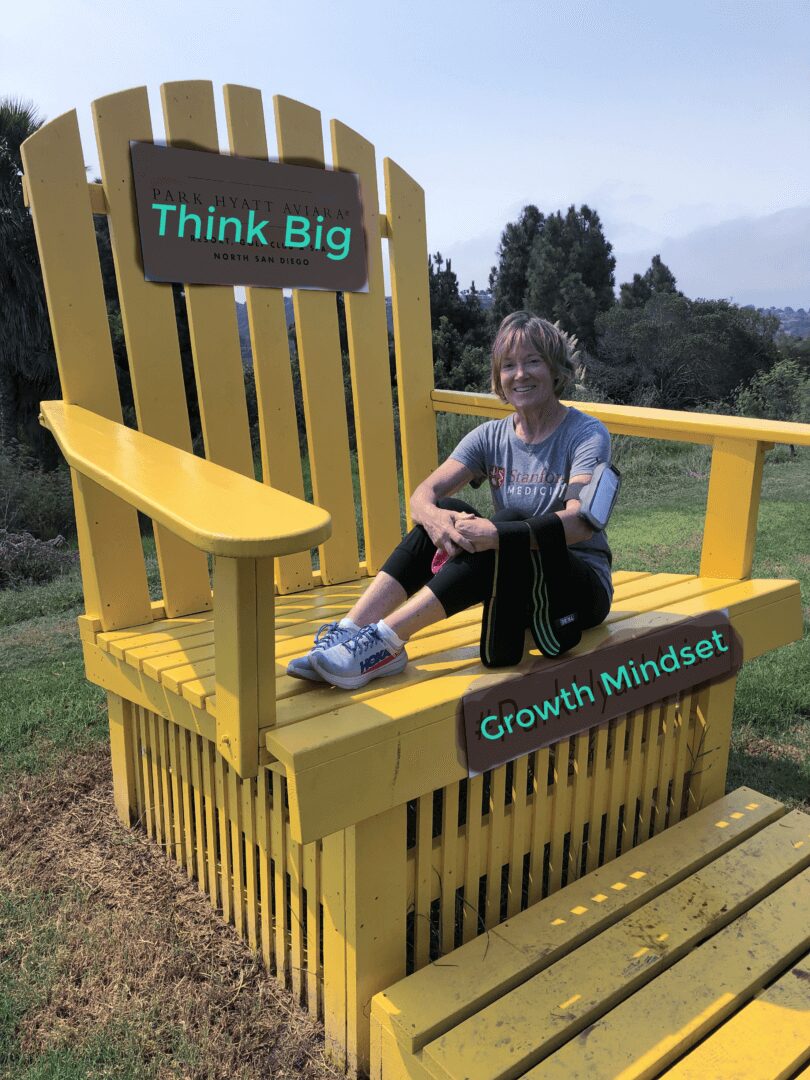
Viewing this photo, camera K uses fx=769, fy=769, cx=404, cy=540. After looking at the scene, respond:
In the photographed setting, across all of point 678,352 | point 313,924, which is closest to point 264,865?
point 313,924

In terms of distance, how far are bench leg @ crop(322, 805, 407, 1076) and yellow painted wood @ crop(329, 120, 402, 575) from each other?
4.13ft

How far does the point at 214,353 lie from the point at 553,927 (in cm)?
168

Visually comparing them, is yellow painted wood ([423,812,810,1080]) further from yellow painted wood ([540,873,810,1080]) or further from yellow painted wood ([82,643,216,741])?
yellow painted wood ([82,643,216,741])

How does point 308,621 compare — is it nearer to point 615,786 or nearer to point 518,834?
point 518,834

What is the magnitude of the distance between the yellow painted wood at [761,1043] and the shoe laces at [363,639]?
87cm

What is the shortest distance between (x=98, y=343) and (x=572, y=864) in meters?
1.73

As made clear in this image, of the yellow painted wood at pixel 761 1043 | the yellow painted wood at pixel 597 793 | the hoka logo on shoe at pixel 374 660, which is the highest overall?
the hoka logo on shoe at pixel 374 660

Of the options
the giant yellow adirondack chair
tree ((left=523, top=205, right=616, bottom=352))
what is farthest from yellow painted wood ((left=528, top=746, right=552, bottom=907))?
tree ((left=523, top=205, right=616, bottom=352))

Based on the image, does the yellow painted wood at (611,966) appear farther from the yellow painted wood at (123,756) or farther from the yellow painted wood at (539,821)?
the yellow painted wood at (123,756)

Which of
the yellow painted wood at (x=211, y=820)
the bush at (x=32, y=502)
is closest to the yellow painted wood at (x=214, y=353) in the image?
the yellow painted wood at (x=211, y=820)

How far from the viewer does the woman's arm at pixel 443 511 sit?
5.19ft

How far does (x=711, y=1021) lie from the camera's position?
4.42 ft

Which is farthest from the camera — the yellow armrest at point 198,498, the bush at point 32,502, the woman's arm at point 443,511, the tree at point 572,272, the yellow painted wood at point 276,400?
the tree at point 572,272

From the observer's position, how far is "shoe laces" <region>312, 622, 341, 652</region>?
1.53m
